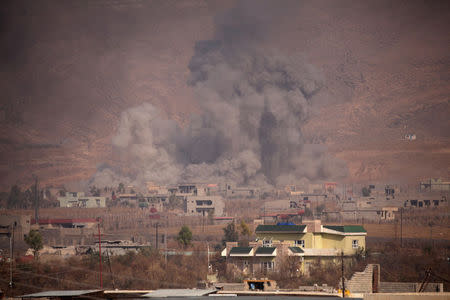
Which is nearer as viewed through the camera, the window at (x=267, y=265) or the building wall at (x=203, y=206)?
the window at (x=267, y=265)

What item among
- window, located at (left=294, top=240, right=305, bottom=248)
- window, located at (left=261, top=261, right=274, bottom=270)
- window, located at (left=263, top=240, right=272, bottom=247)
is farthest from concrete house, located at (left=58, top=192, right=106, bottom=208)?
window, located at (left=261, top=261, right=274, bottom=270)

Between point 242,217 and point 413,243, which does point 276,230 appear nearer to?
point 413,243

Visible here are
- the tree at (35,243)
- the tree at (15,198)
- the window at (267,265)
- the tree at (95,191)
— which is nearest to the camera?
the window at (267,265)

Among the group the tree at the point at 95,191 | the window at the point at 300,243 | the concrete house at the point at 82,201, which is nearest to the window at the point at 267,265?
the window at the point at 300,243

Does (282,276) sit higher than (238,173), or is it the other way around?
(238,173)

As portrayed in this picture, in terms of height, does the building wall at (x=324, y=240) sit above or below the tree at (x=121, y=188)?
below

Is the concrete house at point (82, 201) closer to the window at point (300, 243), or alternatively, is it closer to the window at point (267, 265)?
the window at point (300, 243)

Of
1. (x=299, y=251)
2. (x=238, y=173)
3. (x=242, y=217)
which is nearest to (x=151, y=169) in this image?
(x=238, y=173)

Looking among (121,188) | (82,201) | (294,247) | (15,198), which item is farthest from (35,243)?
(121,188)

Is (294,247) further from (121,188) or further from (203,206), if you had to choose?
(121,188)
